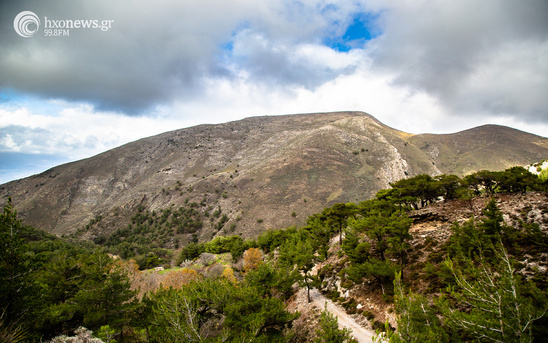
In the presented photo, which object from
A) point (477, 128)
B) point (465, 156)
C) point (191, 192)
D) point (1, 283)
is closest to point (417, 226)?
point (1, 283)

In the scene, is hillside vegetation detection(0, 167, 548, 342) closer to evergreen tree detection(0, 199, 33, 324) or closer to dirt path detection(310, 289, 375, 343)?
evergreen tree detection(0, 199, 33, 324)

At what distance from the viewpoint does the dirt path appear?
1559 centimetres

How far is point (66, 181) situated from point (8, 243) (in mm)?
153998

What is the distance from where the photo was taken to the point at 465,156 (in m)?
133

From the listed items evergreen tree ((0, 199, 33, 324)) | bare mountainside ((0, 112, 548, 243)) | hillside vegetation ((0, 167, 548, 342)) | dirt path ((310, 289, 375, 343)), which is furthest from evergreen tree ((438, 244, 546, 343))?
bare mountainside ((0, 112, 548, 243))

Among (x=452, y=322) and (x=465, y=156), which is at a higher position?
(x=465, y=156)

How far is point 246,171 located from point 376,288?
92.2m

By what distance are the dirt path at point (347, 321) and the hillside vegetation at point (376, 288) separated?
2.44ft

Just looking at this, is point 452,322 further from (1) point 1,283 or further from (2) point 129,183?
(2) point 129,183

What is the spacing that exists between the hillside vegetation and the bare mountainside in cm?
4956

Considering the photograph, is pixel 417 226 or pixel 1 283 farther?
pixel 417 226

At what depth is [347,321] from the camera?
59.2 feet

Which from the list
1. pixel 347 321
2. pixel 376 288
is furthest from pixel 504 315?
pixel 376 288

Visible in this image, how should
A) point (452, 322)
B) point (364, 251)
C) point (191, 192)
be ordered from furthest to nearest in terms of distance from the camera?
point (191, 192), point (364, 251), point (452, 322)
